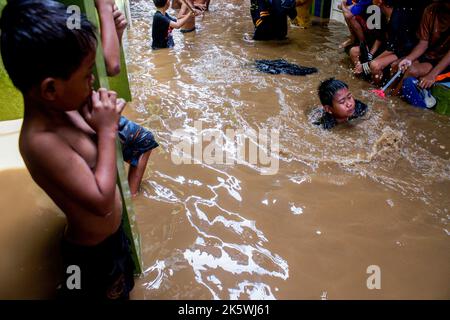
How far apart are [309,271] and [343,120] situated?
196cm

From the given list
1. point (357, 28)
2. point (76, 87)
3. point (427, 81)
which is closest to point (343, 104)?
point (427, 81)

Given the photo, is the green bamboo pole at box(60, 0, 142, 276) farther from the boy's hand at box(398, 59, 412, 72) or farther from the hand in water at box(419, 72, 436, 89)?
the boy's hand at box(398, 59, 412, 72)

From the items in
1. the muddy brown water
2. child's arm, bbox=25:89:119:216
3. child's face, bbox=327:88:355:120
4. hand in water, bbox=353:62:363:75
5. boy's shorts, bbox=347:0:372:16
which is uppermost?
child's arm, bbox=25:89:119:216

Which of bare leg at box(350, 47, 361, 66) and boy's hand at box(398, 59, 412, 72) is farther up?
boy's hand at box(398, 59, 412, 72)

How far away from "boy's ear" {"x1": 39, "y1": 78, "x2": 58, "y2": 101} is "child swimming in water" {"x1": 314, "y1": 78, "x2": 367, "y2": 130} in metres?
2.71

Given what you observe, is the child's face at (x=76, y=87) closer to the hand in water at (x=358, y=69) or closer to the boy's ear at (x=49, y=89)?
the boy's ear at (x=49, y=89)

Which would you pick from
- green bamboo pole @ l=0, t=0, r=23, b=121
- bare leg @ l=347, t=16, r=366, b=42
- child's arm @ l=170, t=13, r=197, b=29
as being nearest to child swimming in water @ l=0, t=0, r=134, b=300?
green bamboo pole @ l=0, t=0, r=23, b=121

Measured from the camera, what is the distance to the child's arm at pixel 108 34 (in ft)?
4.90

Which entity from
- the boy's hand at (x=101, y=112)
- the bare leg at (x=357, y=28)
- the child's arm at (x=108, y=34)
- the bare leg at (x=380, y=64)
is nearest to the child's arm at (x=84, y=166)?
the boy's hand at (x=101, y=112)

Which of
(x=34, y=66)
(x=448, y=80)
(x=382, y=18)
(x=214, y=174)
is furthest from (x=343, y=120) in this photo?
(x=34, y=66)

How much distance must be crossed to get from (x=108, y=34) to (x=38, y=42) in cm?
54

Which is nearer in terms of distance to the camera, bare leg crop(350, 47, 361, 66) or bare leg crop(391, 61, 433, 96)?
bare leg crop(391, 61, 433, 96)

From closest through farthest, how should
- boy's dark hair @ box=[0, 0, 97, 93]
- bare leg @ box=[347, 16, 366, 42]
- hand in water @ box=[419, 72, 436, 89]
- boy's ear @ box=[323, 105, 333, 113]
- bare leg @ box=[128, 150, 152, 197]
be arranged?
1. boy's dark hair @ box=[0, 0, 97, 93]
2. bare leg @ box=[128, 150, 152, 197]
3. boy's ear @ box=[323, 105, 333, 113]
4. hand in water @ box=[419, 72, 436, 89]
5. bare leg @ box=[347, 16, 366, 42]

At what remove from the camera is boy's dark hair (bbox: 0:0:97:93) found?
0.99 m
